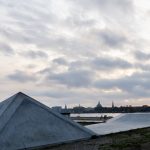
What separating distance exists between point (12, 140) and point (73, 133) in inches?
189

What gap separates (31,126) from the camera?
2338cm

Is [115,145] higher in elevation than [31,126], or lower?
lower

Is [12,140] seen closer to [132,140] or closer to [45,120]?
[45,120]

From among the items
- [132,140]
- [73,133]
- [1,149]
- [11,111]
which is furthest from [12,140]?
[132,140]

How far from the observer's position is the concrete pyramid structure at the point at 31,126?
72.5 feet

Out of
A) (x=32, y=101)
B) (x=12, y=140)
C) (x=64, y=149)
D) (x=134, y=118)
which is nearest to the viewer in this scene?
(x=64, y=149)

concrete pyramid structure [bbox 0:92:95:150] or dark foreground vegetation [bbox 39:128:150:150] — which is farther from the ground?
concrete pyramid structure [bbox 0:92:95:150]

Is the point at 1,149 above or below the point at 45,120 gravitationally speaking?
Result: below

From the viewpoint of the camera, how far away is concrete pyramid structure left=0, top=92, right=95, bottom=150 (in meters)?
22.1

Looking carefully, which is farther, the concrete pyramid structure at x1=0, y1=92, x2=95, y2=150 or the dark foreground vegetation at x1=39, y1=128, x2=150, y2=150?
the concrete pyramid structure at x1=0, y1=92, x2=95, y2=150

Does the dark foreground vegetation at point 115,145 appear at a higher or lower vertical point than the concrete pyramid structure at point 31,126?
lower

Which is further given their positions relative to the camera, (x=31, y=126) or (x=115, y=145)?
(x=31, y=126)

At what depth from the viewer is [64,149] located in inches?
793

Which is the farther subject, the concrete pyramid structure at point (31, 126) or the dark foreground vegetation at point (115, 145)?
the concrete pyramid structure at point (31, 126)
